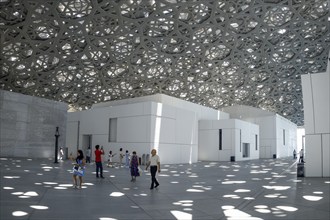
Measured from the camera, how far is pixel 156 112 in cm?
2441

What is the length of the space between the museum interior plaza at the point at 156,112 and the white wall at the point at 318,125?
4cm

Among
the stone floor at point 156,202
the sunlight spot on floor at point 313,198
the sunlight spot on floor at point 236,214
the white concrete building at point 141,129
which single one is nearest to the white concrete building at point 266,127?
the white concrete building at point 141,129

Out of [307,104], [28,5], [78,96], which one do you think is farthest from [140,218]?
[78,96]

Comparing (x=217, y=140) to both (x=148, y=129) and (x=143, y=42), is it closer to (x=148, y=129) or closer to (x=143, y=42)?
(x=148, y=129)

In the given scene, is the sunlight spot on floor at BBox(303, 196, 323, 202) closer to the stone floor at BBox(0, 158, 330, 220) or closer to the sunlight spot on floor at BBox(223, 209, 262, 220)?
the stone floor at BBox(0, 158, 330, 220)

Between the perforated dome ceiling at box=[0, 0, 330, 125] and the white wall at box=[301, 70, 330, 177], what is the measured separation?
17.7 m

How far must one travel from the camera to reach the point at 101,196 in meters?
8.82

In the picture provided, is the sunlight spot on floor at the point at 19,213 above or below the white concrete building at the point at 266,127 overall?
below

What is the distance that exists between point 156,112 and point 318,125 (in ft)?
39.9

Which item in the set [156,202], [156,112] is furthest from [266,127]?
[156,202]

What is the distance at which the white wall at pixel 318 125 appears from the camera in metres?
14.6

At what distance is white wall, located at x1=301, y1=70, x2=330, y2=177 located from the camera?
48.0ft

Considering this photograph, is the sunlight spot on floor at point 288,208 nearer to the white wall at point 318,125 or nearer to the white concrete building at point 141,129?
the white wall at point 318,125

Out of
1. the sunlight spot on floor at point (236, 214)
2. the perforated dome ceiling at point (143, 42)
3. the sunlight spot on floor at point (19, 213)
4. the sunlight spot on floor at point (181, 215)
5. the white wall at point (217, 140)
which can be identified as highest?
the perforated dome ceiling at point (143, 42)
